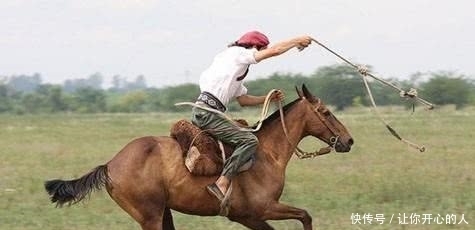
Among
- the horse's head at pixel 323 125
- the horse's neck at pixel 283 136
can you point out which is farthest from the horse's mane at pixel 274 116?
the horse's head at pixel 323 125

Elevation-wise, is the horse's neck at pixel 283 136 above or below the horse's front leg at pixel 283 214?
above

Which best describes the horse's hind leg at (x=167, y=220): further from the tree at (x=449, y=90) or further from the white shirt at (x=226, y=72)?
the tree at (x=449, y=90)

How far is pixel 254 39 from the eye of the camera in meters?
9.41

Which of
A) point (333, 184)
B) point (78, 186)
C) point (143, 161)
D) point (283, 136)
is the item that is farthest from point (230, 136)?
point (333, 184)

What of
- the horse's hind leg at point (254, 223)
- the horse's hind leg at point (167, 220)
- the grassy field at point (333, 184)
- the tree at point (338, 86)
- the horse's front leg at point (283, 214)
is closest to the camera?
the horse's front leg at point (283, 214)

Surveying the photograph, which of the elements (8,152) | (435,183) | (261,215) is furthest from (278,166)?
(8,152)

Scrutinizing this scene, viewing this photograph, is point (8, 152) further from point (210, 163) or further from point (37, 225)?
point (210, 163)

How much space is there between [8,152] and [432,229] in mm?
17614

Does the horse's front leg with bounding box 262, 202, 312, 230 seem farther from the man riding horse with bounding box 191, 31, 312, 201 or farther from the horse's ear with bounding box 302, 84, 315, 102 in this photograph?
the horse's ear with bounding box 302, 84, 315, 102

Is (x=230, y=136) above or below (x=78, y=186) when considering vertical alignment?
above

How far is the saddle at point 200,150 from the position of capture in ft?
30.4

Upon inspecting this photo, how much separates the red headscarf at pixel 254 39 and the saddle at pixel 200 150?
31.5 inches

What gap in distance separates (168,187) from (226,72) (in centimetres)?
121

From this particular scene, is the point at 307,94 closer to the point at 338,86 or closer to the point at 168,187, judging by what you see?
the point at 168,187
